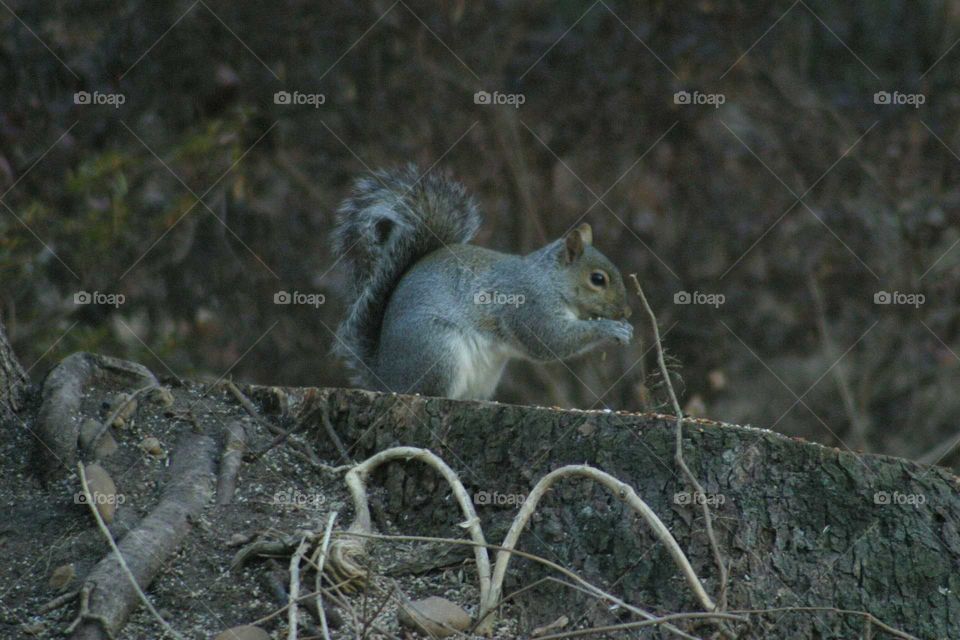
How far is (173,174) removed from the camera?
492 cm

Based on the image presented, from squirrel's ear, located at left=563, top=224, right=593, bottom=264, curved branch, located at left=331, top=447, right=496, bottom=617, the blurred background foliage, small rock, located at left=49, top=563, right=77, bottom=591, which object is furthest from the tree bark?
the blurred background foliage

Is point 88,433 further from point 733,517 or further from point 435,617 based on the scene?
point 733,517

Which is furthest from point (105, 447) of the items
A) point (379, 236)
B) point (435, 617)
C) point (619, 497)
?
point (379, 236)

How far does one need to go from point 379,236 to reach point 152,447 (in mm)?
1299

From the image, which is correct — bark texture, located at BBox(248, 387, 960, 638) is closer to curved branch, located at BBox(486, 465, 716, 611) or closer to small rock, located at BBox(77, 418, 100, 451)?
curved branch, located at BBox(486, 465, 716, 611)

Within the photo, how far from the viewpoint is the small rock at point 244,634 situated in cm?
204

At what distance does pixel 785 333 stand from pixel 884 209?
755 millimetres

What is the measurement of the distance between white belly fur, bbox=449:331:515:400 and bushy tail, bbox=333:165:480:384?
290 mm

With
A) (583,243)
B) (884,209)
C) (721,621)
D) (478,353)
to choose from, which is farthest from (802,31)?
(721,621)

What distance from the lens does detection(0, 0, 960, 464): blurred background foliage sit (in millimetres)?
5254

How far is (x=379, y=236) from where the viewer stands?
3.75 m

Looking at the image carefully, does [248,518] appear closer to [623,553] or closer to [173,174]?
[623,553]

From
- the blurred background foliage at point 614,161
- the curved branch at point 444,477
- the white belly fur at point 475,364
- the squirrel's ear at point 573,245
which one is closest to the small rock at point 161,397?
the curved branch at point 444,477

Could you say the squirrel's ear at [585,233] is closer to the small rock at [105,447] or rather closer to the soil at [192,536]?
the soil at [192,536]
